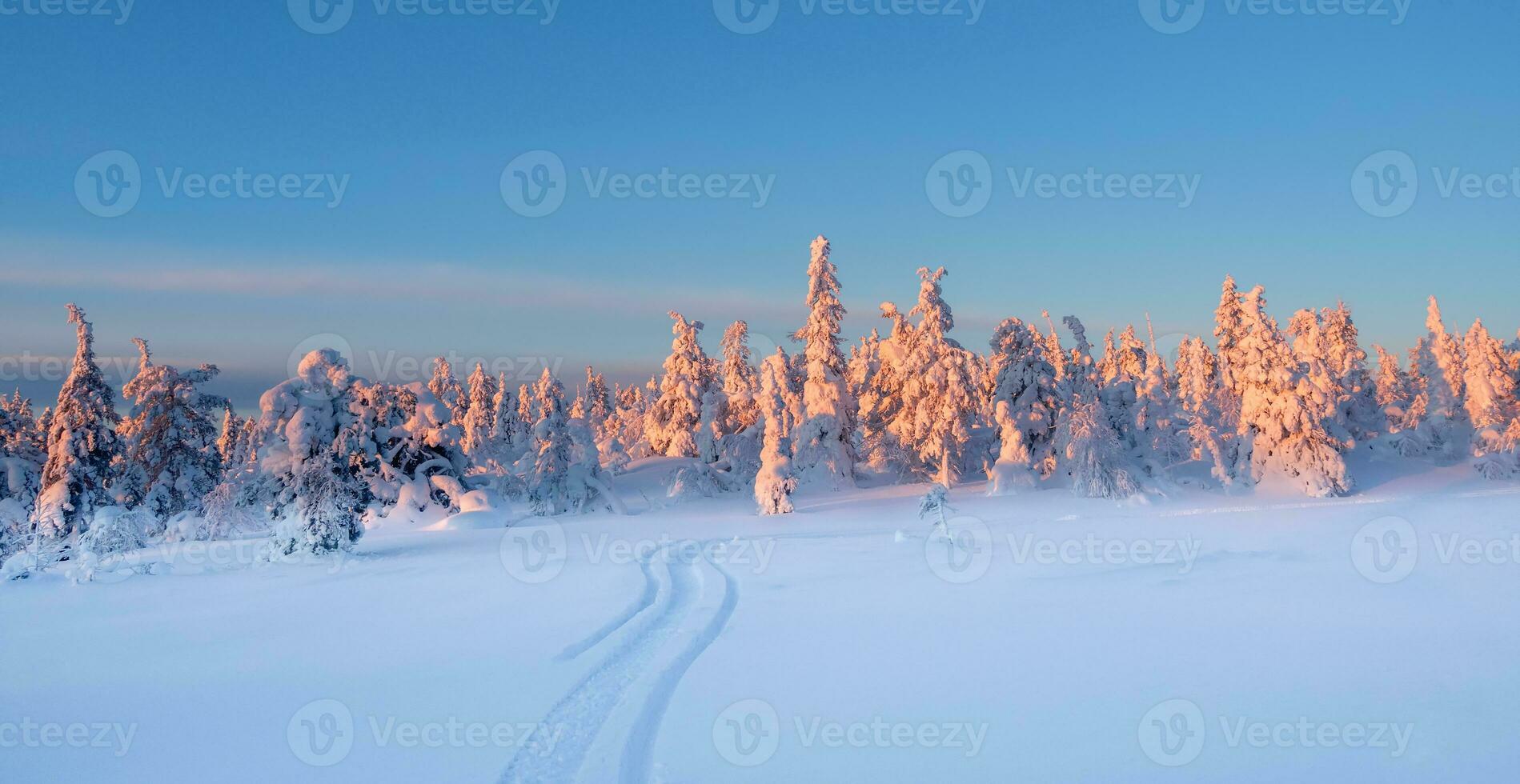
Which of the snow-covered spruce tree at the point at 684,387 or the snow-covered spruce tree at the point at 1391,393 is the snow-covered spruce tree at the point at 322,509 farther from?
the snow-covered spruce tree at the point at 1391,393

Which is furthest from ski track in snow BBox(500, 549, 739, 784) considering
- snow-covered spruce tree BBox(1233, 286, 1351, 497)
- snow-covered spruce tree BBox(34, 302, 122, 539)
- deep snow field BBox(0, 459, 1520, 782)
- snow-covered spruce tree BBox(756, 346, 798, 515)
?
snow-covered spruce tree BBox(1233, 286, 1351, 497)

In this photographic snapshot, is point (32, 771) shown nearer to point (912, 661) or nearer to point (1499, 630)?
point (912, 661)

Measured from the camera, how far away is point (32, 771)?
20.6ft

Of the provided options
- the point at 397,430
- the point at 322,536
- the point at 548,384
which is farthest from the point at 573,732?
the point at 548,384

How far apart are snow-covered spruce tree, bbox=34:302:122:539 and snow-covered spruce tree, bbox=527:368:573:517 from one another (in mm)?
15360

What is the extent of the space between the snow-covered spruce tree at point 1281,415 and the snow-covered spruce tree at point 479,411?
2111 inches

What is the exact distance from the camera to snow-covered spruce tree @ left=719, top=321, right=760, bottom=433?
44.8 metres

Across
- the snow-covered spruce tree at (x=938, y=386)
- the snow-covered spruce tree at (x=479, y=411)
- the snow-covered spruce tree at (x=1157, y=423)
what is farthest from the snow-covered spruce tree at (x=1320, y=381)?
the snow-covered spruce tree at (x=479, y=411)

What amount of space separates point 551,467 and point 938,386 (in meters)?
19.6

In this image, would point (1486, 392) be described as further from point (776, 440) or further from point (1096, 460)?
point (776, 440)

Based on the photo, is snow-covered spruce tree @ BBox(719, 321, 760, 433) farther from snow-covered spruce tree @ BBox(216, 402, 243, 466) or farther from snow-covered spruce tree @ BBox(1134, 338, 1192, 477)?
snow-covered spruce tree @ BBox(216, 402, 243, 466)

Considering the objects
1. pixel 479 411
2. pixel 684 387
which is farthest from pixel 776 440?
pixel 479 411

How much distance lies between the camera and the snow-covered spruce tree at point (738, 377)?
44844 millimetres

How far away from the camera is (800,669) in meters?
8.98
